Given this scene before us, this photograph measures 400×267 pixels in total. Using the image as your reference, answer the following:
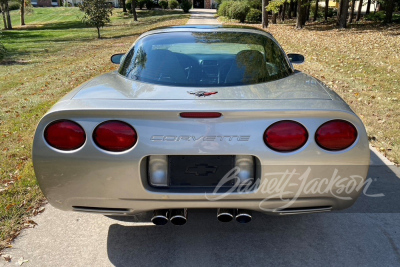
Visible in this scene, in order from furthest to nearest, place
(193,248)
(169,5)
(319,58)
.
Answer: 1. (169,5)
2. (319,58)
3. (193,248)

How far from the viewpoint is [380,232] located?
3139 millimetres

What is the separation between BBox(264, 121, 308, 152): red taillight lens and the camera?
2.45m

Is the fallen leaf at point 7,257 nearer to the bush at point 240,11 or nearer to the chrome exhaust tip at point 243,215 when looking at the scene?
the chrome exhaust tip at point 243,215

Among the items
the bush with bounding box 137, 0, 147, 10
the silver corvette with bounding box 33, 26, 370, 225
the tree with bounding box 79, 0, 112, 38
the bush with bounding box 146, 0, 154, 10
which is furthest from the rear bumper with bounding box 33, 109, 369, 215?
the bush with bounding box 146, 0, 154, 10

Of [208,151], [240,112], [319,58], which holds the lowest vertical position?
[319,58]

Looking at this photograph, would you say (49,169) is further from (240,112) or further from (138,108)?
(240,112)

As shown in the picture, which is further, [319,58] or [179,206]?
[319,58]

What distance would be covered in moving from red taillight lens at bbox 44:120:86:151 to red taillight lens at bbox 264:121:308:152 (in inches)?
45.3

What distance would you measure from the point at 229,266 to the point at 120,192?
90cm

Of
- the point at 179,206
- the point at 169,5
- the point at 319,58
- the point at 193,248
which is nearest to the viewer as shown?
the point at 179,206

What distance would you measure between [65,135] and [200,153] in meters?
0.85

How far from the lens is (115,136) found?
2.46 meters

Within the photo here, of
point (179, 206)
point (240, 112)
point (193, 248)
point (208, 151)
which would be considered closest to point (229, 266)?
point (193, 248)

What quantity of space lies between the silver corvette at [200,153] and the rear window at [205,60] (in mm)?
427
